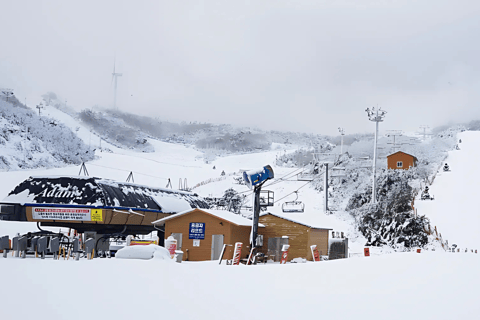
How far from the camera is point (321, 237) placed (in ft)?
94.3

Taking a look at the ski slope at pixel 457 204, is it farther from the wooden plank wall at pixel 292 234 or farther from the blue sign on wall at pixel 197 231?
the blue sign on wall at pixel 197 231

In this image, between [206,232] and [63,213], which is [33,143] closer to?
[63,213]

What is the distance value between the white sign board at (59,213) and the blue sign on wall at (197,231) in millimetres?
5329

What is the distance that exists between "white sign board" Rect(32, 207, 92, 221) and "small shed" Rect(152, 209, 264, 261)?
4271 millimetres

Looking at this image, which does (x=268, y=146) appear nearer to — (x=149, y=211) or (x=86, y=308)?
(x=149, y=211)

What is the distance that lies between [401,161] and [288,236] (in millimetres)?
31476

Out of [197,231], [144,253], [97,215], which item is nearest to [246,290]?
[144,253]

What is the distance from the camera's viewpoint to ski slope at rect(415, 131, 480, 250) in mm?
33550

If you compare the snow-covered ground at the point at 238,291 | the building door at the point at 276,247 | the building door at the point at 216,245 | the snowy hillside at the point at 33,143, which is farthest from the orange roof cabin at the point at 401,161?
the snowy hillside at the point at 33,143

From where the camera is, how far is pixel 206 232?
2570 centimetres

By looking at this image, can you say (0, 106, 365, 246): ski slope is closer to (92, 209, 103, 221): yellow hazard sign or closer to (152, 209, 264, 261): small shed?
(152, 209, 264, 261): small shed

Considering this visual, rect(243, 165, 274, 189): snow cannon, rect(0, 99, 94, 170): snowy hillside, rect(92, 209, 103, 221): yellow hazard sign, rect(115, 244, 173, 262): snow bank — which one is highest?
rect(0, 99, 94, 170): snowy hillside

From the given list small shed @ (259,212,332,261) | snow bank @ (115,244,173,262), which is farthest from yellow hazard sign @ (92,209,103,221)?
snow bank @ (115,244,173,262)

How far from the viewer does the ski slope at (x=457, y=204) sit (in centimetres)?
3355
